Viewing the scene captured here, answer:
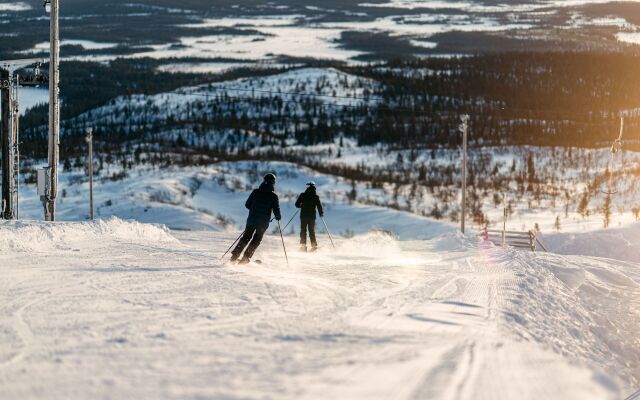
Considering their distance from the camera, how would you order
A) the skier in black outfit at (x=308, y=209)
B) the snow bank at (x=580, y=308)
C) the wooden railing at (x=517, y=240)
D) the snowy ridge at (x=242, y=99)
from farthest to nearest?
the snowy ridge at (x=242, y=99) < the wooden railing at (x=517, y=240) < the skier in black outfit at (x=308, y=209) < the snow bank at (x=580, y=308)

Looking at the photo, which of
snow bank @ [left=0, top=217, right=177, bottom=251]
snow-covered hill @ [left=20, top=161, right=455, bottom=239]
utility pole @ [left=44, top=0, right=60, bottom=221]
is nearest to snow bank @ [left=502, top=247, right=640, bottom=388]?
snow bank @ [left=0, top=217, right=177, bottom=251]

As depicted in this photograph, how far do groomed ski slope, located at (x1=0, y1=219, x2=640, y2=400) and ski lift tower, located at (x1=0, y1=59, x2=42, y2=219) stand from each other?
10358mm

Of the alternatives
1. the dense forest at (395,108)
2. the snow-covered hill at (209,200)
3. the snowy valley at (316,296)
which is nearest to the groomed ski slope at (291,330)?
the snowy valley at (316,296)

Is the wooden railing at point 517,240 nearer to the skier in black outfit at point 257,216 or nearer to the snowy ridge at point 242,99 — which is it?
the skier in black outfit at point 257,216

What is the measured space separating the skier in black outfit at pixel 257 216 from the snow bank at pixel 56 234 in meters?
3.28

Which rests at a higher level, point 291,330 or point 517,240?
point 291,330

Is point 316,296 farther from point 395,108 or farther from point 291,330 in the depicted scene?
point 395,108

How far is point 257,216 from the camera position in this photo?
1102cm

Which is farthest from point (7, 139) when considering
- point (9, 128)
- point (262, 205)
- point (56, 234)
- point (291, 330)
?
point (291, 330)

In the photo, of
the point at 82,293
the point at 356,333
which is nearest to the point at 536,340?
the point at 356,333

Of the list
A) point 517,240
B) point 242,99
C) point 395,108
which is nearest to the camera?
point 517,240

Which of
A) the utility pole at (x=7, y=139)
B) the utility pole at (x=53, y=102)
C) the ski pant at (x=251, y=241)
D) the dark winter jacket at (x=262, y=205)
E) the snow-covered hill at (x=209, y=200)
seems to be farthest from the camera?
the snow-covered hill at (x=209, y=200)

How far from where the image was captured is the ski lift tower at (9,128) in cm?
2122

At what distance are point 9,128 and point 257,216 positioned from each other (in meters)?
13.7
